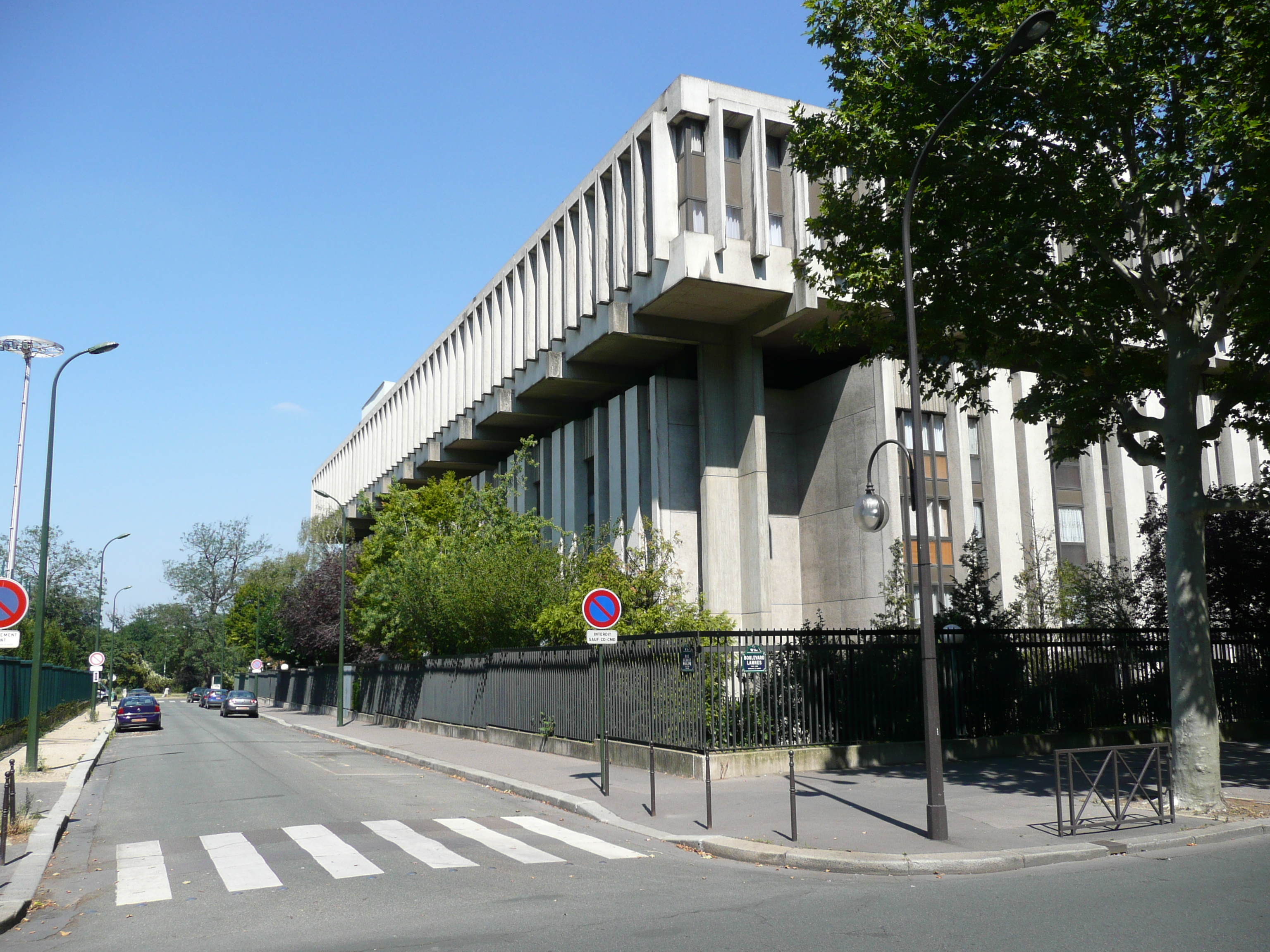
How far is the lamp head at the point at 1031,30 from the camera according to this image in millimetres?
10016

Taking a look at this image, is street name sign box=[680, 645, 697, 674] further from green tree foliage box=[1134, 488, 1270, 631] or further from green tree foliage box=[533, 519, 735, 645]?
green tree foliage box=[1134, 488, 1270, 631]

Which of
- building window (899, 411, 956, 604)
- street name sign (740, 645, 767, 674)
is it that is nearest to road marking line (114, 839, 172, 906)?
street name sign (740, 645, 767, 674)

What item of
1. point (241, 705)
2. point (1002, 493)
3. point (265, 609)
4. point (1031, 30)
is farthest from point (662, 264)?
point (265, 609)

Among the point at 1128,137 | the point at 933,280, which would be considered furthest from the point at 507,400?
the point at 1128,137

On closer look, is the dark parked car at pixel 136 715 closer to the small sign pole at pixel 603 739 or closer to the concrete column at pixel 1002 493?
the small sign pole at pixel 603 739

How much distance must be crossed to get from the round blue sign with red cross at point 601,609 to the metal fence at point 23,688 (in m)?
12.4

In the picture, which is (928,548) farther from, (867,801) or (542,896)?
(542,896)

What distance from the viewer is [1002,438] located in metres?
34.0

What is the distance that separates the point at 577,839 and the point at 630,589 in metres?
16.5

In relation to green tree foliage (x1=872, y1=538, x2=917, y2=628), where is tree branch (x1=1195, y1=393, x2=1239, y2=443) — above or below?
above

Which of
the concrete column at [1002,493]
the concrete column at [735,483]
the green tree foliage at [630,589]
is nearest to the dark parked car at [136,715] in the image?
the green tree foliage at [630,589]

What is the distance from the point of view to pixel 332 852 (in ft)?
34.2

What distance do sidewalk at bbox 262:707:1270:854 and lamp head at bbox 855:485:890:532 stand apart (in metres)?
3.69

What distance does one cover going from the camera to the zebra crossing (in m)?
9.09
